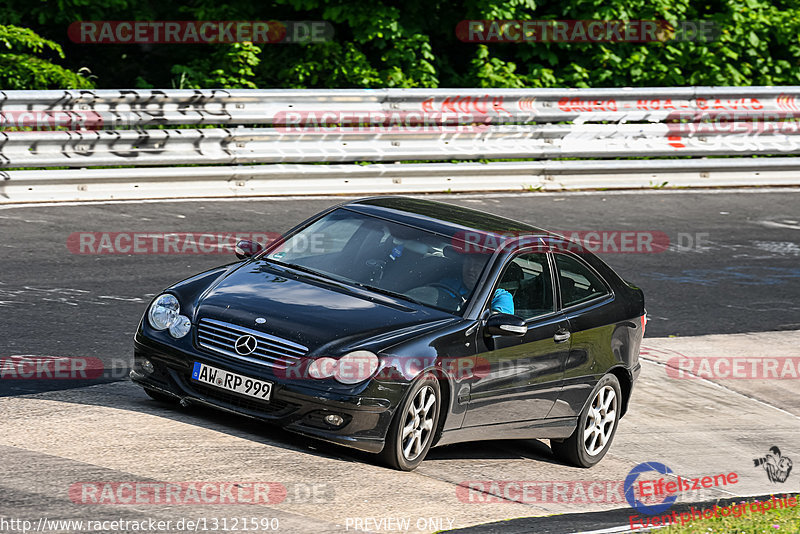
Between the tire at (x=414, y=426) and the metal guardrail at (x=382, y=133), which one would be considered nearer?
the tire at (x=414, y=426)

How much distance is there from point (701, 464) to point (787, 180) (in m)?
10.8

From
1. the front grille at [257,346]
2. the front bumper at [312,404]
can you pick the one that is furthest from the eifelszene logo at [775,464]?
the front grille at [257,346]

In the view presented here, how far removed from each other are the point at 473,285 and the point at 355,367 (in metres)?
1.17

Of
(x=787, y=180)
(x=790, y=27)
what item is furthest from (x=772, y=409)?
(x=790, y=27)

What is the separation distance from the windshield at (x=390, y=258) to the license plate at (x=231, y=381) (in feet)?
3.68

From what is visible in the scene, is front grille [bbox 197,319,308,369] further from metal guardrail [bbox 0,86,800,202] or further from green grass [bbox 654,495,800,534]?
metal guardrail [bbox 0,86,800,202]

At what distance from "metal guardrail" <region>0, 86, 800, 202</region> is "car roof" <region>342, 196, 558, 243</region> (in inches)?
242

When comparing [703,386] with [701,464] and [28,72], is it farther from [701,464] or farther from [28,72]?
[28,72]

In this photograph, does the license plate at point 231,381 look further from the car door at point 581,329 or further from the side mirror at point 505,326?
the car door at point 581,329

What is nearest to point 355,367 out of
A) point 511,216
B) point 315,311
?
point 315,311

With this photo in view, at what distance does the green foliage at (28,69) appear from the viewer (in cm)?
1636

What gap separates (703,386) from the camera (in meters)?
10.5

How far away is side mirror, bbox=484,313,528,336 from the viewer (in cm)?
744

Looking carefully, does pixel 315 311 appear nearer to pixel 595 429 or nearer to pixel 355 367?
pixel 355 367
